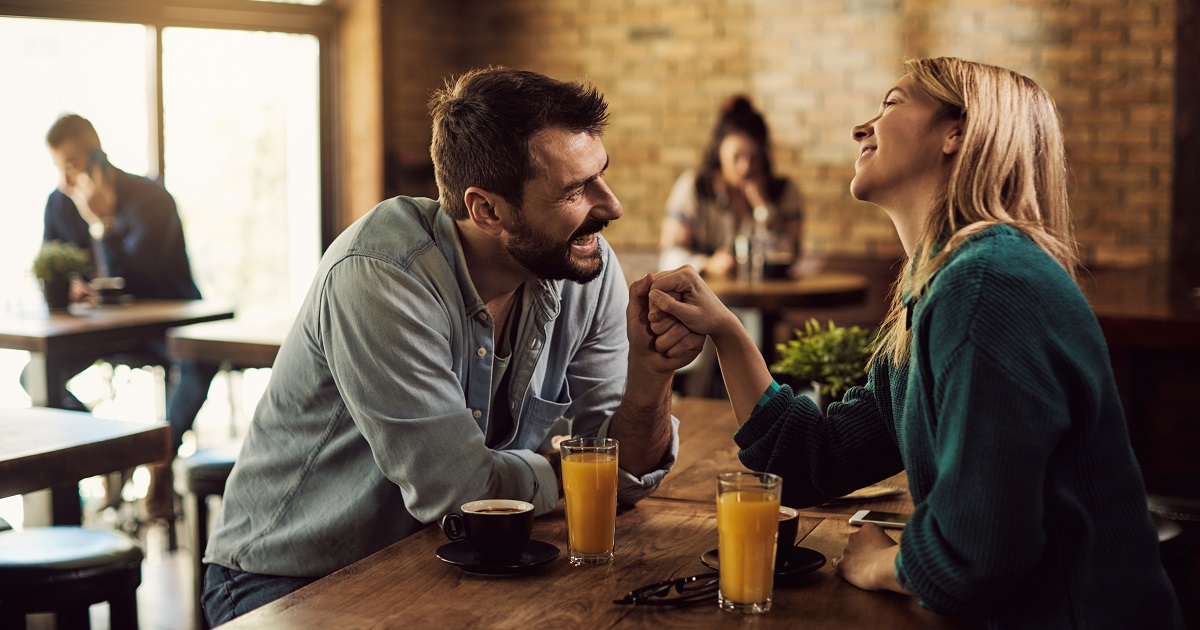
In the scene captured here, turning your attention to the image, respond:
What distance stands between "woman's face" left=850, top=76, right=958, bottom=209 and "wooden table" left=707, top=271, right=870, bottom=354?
9.06ft

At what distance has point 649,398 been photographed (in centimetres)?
181

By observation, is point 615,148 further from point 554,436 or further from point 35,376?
point 554,436

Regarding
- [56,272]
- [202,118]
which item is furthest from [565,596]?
[202,118]

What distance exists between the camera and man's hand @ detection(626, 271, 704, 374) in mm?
1770

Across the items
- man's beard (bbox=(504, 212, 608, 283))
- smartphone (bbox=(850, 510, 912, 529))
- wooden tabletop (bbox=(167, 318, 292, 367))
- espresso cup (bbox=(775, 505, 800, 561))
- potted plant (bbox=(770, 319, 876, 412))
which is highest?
man's beard (bbox=(504, 212, 608, 283))

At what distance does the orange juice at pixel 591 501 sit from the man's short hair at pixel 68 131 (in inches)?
156

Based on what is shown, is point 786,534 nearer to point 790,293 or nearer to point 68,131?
point 790,293

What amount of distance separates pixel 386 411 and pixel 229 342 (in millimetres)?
2319

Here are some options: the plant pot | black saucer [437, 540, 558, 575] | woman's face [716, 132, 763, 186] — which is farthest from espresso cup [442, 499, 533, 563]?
woman's face [716, 132, 763, 186]

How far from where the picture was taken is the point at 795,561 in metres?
1.41

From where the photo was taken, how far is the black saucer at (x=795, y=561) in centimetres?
138

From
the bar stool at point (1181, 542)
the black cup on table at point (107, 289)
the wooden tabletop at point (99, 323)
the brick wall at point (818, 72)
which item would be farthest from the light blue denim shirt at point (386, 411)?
the brick wall at point (818, 72)

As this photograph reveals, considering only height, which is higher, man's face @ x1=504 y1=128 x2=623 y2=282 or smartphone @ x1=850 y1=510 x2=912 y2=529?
man's face @ x1=504 y1=128 x2=623 y2=282

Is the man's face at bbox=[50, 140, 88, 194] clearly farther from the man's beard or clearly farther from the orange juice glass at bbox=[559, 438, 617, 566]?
the orange juice glass at bbox=[559, 438, 617, 566]
